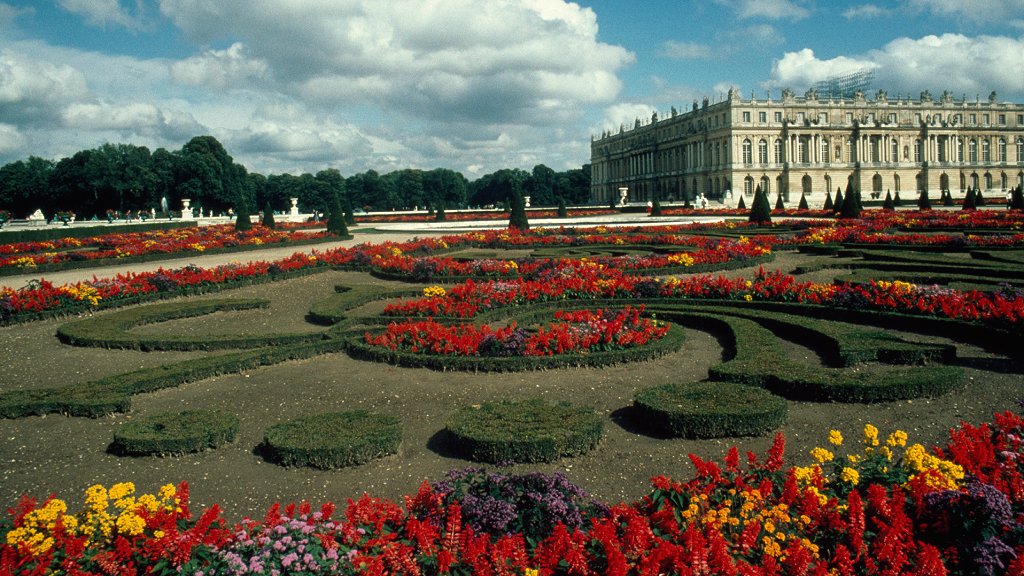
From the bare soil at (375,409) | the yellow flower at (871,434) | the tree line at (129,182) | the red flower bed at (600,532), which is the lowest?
the bare soil at (375,409)

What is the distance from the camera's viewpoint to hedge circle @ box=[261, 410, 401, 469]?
6.60 meters

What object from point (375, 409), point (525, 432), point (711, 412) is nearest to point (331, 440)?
point (375, 409)

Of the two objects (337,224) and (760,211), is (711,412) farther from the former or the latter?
(760,211)

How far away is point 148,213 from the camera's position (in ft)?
198

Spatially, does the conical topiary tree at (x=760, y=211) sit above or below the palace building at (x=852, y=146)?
below

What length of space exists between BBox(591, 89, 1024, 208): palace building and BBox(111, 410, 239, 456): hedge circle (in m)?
71.4

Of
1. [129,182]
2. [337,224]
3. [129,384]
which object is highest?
[129,182]

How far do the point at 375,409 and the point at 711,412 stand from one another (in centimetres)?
369

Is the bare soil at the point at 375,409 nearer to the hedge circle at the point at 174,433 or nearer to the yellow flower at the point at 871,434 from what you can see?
the hedge circle at the point at 174,433

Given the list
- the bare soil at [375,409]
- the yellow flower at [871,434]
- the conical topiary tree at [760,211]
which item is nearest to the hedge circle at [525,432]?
the bare soil at [375,409]

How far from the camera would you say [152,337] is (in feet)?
37.7

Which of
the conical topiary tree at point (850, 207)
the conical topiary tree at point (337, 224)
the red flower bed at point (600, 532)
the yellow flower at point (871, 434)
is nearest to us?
the red flower bed at point (600, 532)

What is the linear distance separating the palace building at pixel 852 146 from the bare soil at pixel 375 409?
225 ft

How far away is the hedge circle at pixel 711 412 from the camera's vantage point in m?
7.11
